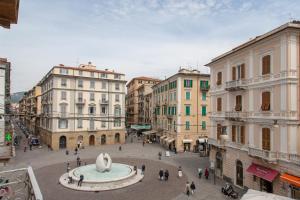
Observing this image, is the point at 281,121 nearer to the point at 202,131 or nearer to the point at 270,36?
the point at 270,36

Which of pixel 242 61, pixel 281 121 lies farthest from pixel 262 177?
pixel 242 61

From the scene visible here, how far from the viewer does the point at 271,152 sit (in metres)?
18.6

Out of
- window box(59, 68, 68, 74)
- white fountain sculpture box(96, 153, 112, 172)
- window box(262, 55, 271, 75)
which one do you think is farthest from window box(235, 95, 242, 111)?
window box(59, 68, 68, 74)

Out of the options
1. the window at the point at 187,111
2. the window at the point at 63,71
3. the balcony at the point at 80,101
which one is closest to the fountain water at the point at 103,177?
the window at the point at 187,111

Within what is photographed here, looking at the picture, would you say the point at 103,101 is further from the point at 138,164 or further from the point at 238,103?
the point at 238,103

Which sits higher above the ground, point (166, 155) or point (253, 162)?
point (253, 162)

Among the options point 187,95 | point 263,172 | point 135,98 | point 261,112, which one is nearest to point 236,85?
point 261,112

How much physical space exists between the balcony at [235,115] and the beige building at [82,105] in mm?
25781

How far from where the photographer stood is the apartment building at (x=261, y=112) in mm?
17672

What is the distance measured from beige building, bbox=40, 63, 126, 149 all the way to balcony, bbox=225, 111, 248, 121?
2578 centimetres

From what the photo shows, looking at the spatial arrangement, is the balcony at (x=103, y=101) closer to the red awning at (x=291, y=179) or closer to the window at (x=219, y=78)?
the window at (x=219, y=78)

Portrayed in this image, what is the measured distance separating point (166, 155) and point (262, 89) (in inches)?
896

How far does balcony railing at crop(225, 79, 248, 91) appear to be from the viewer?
22.6 meters

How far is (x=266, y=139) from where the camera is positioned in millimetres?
19828
